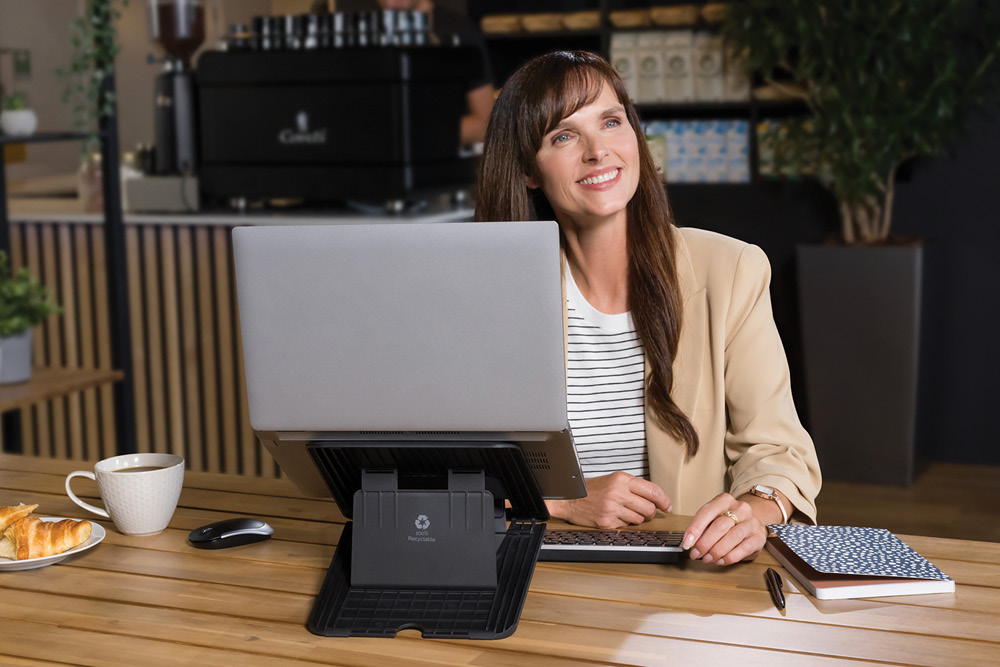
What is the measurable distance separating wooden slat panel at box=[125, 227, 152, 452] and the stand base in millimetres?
2817

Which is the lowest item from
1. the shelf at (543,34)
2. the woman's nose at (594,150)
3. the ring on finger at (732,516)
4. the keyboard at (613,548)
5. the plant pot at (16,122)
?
the keyboard at (613,548)

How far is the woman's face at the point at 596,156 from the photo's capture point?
5.91 ft

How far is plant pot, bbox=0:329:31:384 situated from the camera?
329 cm

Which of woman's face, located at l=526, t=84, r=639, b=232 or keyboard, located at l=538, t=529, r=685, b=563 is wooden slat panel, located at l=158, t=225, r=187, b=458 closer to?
woman's face, located at l=526, t=84, r=639, b=232

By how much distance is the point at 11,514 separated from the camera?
4.79ft

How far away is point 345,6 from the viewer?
4320 mm

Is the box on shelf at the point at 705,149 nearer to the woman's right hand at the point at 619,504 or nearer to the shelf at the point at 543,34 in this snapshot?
the shelf at the point at 543,34

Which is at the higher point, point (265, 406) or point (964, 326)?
point (265, 406)

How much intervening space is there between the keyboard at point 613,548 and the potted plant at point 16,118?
2.61 metres

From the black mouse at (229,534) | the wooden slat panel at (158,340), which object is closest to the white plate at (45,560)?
the black mouse at (229,534)

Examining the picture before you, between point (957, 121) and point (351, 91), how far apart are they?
2.08 meters

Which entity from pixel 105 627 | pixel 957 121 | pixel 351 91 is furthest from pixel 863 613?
pixel 957 121

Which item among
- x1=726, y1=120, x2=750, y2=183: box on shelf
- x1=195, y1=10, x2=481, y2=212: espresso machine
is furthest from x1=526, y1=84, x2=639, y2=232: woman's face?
x1=726, y1=120, x2=750, y2=183: box on shelf

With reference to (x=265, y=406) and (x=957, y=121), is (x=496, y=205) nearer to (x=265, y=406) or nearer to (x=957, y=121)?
(x=265, y=406)
